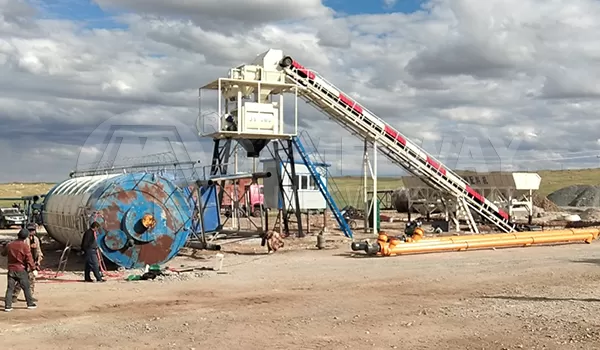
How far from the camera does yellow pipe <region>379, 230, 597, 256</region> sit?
23828 millimetres

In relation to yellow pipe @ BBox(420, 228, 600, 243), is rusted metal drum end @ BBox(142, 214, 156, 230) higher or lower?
higher

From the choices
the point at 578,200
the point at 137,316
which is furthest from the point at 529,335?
the point at 578,200

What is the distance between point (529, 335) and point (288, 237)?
66.9 feet

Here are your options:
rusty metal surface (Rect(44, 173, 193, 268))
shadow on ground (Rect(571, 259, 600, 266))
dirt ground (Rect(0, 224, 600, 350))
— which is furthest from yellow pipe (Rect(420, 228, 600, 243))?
rusty metal surface (Rect(44, 173, 193, 268))

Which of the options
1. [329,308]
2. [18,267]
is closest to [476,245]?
[329,308]

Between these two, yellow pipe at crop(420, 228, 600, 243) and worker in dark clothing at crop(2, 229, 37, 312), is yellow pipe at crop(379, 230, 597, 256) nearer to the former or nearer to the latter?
yellow pipe at crop(420, 228, 600, 243)

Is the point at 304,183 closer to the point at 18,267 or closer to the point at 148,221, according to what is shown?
the point at 148,221

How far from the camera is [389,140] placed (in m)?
32.0

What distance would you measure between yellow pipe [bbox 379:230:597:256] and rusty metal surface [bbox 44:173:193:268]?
279 inches

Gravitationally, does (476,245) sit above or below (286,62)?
below

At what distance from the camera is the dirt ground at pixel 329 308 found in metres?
11.3

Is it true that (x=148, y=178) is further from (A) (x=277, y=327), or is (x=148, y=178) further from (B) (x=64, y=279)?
(A) (x=277, y=327)

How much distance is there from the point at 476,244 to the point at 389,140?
25.5 ft

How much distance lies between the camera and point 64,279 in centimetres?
1920
